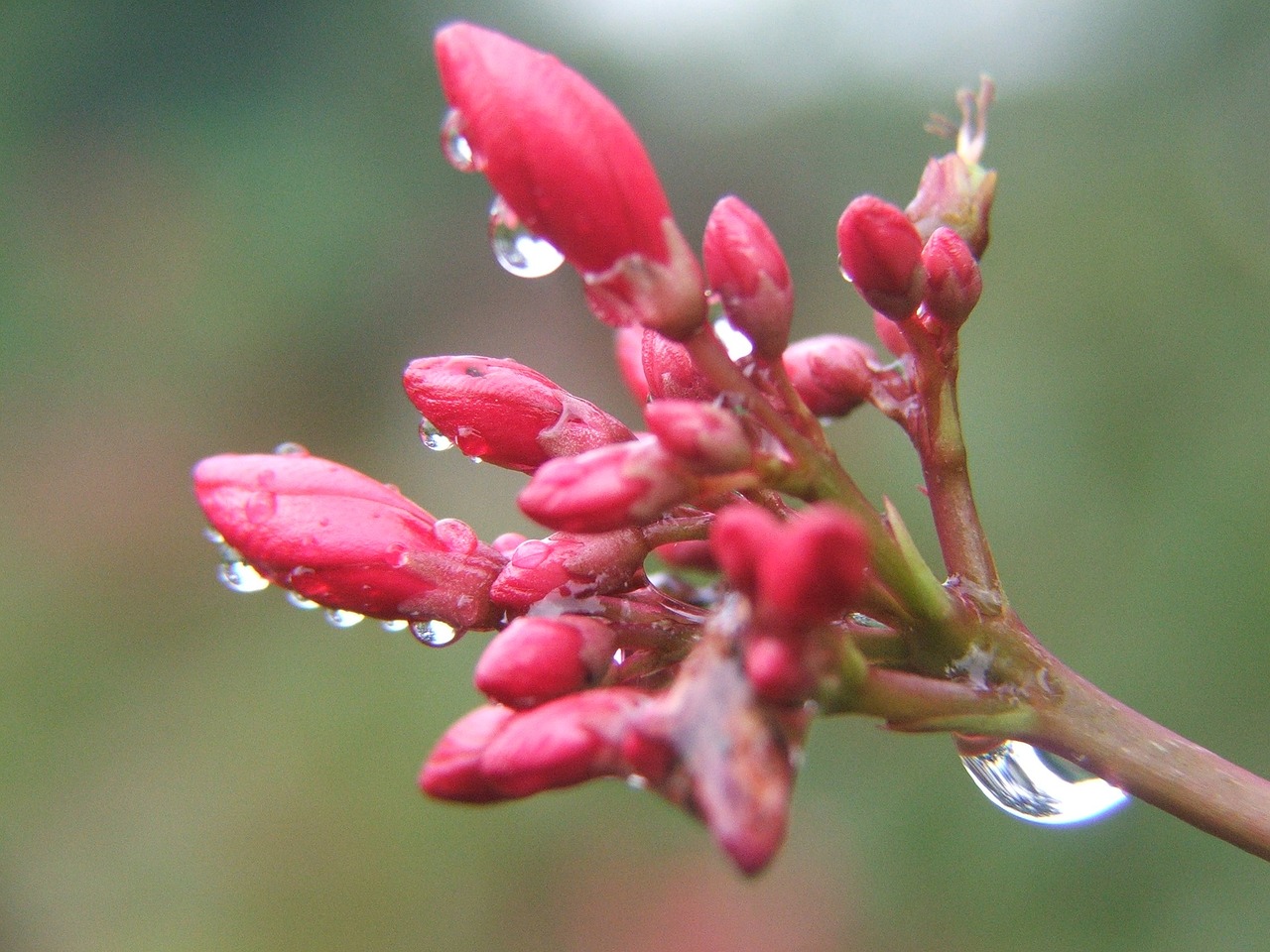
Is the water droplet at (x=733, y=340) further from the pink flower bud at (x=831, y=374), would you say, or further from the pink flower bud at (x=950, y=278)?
the pink flower bud at (x=950, y=278)

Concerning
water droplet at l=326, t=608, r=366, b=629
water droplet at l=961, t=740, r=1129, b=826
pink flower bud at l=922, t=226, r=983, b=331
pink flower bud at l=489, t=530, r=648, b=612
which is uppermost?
pink flower bud at l=922, t=226, r=983, b=331

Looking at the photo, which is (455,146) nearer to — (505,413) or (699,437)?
(505,413)

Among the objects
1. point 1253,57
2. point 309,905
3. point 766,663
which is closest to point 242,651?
point 309,905

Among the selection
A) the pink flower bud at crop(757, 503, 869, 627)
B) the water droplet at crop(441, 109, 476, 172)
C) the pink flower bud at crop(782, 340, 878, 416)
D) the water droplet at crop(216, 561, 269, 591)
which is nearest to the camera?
the pink flower bud at crop(757, 503, 869, 627)

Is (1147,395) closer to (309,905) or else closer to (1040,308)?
(1040,308)

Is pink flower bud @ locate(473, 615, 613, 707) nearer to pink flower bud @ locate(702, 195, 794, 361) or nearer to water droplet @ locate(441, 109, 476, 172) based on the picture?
pink flower bud @ locate(702, 195, 794, 361)

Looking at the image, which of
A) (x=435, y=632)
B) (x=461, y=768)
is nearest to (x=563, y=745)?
(x=461, y=768)

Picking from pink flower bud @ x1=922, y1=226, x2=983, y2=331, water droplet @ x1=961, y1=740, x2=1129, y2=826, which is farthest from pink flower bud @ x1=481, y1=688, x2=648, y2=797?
pink flower bud @ x1=922, y1=226, x2=983, y2=331
